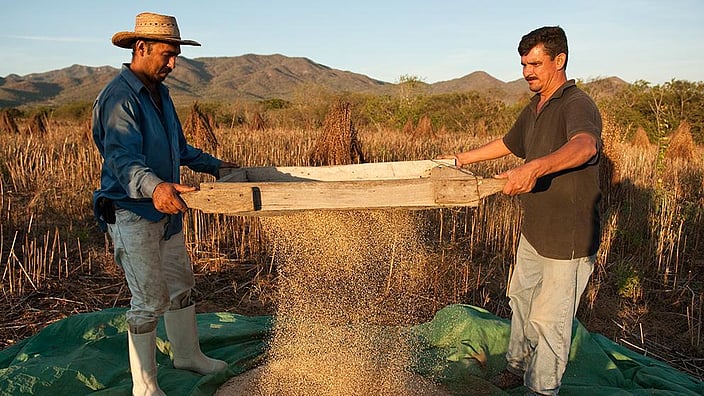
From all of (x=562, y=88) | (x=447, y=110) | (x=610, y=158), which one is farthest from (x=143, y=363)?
(x=447, y=110)

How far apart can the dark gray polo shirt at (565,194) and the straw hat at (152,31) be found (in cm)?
165

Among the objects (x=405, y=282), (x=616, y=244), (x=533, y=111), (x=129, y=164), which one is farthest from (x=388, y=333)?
(x=616, y=244)

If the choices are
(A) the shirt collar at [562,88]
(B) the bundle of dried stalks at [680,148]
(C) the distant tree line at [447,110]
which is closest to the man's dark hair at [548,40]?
(A) the shirt collar at [562,88]

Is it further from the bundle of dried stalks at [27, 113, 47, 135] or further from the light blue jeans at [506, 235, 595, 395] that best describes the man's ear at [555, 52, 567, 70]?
the bundle of dried stalks at [27, 113, 47, 135]

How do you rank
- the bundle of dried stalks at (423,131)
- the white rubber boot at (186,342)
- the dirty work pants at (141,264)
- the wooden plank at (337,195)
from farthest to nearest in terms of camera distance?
the bundle of dried stalks at (423,131) → the white rubber boot at (186,342) → the dirty work pants at (141,264) → the wooden plank at (337,195)

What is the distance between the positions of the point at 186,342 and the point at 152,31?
152cm

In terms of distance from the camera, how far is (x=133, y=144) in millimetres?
2098

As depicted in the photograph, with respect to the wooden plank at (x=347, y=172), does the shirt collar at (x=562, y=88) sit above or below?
above

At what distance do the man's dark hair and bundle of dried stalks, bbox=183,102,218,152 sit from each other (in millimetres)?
6287

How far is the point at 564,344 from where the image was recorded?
2.32 m

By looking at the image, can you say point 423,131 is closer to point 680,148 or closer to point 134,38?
point 680,148

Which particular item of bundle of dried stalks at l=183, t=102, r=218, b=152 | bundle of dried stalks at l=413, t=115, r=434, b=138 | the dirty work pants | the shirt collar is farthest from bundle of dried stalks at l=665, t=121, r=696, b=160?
the dirty work pants

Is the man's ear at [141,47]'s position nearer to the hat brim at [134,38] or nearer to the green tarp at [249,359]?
the hat brim at [134,38]

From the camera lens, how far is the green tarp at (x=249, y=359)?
2.52m
